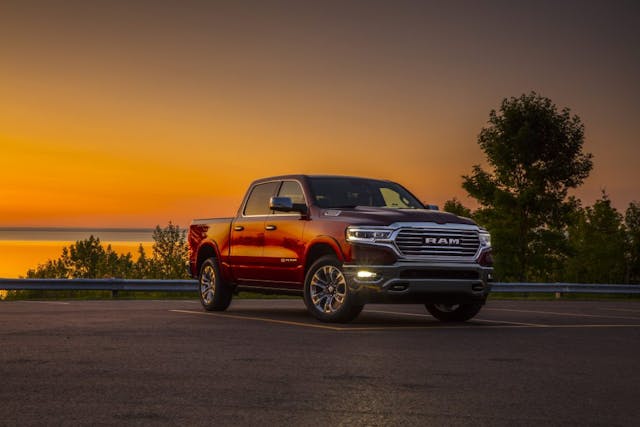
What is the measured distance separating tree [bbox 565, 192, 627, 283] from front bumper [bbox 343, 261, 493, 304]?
96.3 m

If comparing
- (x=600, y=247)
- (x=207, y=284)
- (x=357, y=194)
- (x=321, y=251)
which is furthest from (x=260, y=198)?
(x=600, y=247)

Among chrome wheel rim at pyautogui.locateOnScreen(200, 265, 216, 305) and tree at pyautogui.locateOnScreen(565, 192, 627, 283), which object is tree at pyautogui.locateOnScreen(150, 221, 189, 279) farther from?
chrome wheel rim at pyautogui.locateOnScreen(200, 265, 216, 305)

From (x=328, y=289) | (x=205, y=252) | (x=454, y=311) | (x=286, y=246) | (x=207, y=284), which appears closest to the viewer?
(x=328, y=289)

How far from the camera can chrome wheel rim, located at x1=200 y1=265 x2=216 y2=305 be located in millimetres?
15534

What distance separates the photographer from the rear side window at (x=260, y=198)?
1473 centimetres

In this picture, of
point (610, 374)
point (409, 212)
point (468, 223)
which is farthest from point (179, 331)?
point (610, 374)

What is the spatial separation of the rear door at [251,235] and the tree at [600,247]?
312ft

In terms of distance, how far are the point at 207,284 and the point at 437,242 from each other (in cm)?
492

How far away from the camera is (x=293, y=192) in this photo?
559 inches

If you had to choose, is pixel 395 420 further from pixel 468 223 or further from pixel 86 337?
pixel 468 223

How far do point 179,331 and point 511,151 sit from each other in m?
42.8

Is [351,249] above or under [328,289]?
above

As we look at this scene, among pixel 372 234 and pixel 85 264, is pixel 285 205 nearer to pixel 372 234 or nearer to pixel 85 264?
pixel 372 234

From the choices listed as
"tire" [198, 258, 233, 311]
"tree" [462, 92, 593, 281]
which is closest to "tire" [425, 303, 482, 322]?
"tire" [198, 258, 233, 311]
